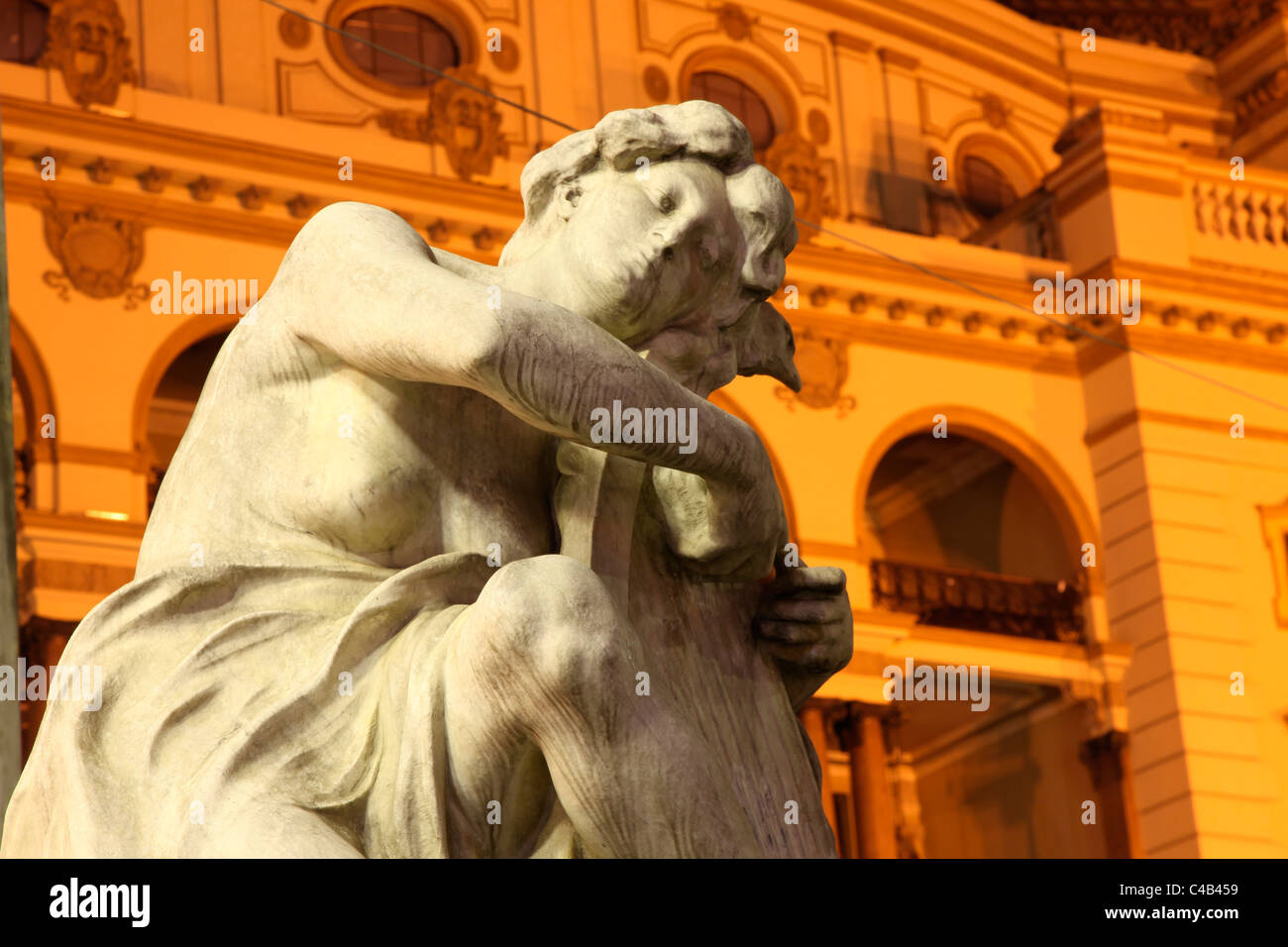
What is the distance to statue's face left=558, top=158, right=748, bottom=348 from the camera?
7.30 feet

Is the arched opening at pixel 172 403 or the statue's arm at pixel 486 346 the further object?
the arched opening at pixel 172 403

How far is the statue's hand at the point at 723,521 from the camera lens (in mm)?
2191

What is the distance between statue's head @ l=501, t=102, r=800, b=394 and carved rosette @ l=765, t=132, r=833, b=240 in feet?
47.2

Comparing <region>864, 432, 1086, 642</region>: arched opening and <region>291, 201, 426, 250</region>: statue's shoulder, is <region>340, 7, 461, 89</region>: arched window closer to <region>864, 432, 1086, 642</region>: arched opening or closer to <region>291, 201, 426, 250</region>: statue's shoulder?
<region>864, 432, 1086, 642</region>: arched opening

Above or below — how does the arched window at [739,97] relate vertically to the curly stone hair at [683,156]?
above

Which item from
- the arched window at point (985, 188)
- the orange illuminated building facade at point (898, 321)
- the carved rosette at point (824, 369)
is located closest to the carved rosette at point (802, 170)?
the orange illuminated building facade at point (898, 321)

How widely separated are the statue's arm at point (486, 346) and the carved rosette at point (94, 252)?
39.4 feet

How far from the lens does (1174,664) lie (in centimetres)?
1620

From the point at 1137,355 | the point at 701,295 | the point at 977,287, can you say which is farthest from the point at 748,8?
the point at 701,295

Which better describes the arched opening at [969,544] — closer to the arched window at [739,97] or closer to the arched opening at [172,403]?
the arched window at [739,97]

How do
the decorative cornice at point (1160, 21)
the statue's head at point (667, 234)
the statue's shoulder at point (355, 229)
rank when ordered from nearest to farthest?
the statue's shoulder at point (355, 229) < the statue's head at point (667, 234) < the decorative cornice at point (1160, 21)

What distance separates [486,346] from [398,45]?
1472cm

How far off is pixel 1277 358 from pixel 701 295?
15872 millimetres

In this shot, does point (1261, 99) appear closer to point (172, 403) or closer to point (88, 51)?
point (172, 403)
